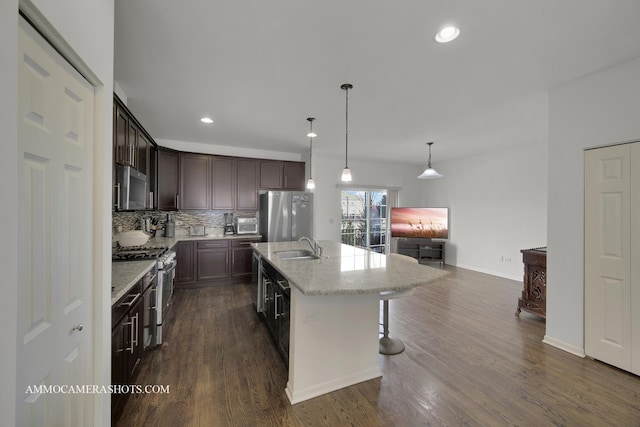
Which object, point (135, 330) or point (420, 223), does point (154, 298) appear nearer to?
point (135, 330)

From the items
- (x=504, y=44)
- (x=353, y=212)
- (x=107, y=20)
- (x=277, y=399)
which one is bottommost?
(x=277, y=399)

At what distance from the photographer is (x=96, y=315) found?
4.08 ft

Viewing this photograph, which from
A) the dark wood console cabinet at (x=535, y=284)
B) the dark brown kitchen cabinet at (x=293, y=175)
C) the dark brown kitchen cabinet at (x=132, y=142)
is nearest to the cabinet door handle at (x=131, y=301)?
the dark brown kitchen cabinet at (x=132, y=142)

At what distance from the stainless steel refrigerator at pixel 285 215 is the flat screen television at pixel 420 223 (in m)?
2.50

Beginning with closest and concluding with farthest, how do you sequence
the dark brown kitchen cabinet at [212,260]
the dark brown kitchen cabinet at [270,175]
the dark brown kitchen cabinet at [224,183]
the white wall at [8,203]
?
the white wall at [8,203] < the dark brown kitchen cabinet at [212,260] < the dark brown kitchen cabinet at [224,183] < the dark brown kitchen cabinet at [270,175]

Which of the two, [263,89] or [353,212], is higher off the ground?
[263,89]

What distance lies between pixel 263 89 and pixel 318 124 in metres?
1.17

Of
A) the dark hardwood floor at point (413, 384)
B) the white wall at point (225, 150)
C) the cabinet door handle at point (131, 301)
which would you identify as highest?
the white wall at point (225, 150)

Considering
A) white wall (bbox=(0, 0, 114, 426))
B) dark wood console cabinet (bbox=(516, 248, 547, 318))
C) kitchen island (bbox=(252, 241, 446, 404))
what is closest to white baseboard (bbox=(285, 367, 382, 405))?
kitchen island (bbox=(252, 241, 446, 404))

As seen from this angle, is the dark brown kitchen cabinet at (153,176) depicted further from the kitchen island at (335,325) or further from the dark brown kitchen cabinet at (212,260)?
the kitchen island at (335,325)

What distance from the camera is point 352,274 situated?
6.09ft

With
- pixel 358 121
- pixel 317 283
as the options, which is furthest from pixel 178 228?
pixel 317 283

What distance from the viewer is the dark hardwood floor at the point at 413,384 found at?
5.37 ft

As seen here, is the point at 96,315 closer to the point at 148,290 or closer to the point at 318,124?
the point at 148,290
